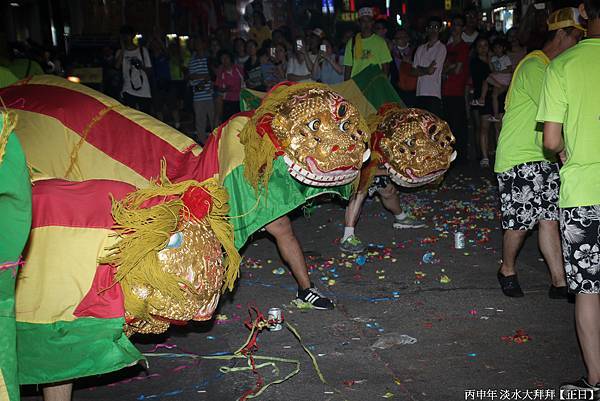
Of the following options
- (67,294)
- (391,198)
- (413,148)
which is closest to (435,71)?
(391,198)

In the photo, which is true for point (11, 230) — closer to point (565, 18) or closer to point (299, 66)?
point (565, 18)

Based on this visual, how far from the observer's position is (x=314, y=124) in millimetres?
4496

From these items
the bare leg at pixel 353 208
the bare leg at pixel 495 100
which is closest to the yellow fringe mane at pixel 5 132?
the bare leg at pixel 353 208

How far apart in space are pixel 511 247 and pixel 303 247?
2271 millimetres

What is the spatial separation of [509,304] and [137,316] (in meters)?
2.96

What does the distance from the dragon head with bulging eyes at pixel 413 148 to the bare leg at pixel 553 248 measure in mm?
858

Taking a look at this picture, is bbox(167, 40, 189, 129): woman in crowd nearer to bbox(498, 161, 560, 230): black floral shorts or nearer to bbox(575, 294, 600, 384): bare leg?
bbox(498, 161, 560, 230): black floral shorts

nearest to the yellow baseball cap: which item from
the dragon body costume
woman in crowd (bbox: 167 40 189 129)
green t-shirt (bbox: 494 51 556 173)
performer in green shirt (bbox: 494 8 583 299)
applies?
performer in green shirt (bbox: 494 8 583 299)

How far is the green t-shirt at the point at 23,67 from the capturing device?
7451 millimetres

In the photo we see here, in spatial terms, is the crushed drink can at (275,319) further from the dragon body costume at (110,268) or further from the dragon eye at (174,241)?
the dragon eye at (174,241)

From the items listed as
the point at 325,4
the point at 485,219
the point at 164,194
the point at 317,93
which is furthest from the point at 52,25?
the point at 164,194

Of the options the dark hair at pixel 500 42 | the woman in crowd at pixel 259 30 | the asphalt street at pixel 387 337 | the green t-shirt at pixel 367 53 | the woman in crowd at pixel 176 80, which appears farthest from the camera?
the woman in crowd at pixel 176 80

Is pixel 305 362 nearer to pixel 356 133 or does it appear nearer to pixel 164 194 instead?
pixel 356 133

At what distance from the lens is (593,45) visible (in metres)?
3.60
